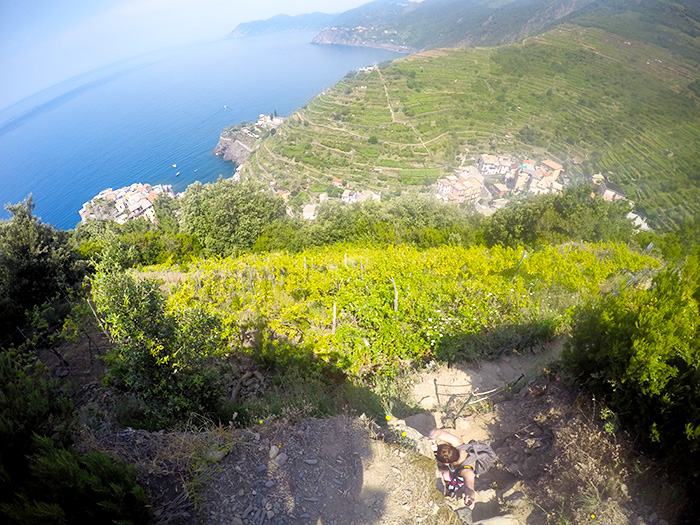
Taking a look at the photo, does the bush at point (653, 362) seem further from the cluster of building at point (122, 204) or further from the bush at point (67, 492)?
the cluster of building at point (122, 204)

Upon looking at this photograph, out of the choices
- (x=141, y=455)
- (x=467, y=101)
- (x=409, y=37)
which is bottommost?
(x=467, y=101)

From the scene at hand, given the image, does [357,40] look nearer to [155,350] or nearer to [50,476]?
[155,350]

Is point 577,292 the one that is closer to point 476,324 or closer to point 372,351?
point 476,324

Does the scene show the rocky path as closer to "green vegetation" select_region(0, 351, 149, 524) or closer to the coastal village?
"green vegetation" select_region(0, 351, 149, 524)

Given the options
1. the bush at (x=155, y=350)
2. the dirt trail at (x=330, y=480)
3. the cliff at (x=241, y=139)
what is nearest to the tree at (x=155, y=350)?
the bush at (x=155, y=350)

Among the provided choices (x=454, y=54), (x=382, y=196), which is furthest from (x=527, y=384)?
(x=454, y=54)

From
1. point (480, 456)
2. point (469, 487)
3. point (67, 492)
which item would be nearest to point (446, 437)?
point (480, 456)

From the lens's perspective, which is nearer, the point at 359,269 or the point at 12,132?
the point at 359,269
